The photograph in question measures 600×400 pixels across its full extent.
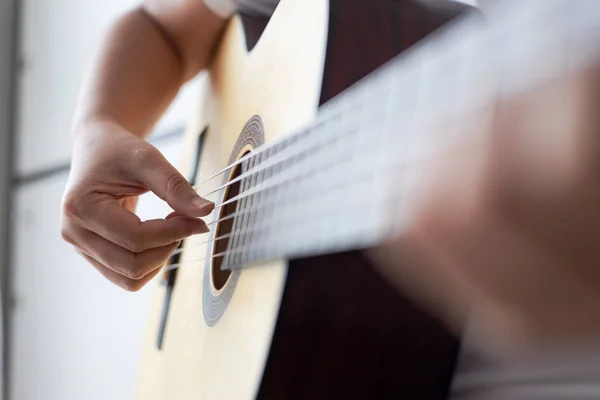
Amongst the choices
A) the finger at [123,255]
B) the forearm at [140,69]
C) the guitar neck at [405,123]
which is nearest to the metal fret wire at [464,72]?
the guitar neck at [405,123]

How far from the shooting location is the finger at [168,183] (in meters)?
0.56

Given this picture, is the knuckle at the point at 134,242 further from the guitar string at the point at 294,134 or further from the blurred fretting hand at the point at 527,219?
the blurred fretting hand at the point at 527,219

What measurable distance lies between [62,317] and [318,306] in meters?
1.52

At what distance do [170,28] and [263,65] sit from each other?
0.29 meters

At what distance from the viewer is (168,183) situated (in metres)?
0.58

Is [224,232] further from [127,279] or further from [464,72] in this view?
[464,72]

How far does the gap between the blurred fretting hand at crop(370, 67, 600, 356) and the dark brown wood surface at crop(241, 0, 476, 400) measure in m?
0.15

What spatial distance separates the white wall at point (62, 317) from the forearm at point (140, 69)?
1.27 ft

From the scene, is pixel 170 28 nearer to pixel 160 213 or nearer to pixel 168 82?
pixel 168 82

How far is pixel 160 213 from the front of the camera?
1.28 meters

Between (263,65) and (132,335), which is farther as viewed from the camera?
(132,335)

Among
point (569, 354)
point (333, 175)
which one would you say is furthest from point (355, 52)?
point (569, 354)

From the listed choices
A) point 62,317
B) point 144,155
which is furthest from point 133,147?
point 62,317

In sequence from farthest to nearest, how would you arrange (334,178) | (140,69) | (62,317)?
(62,317) < (140,69) < (334,178)
